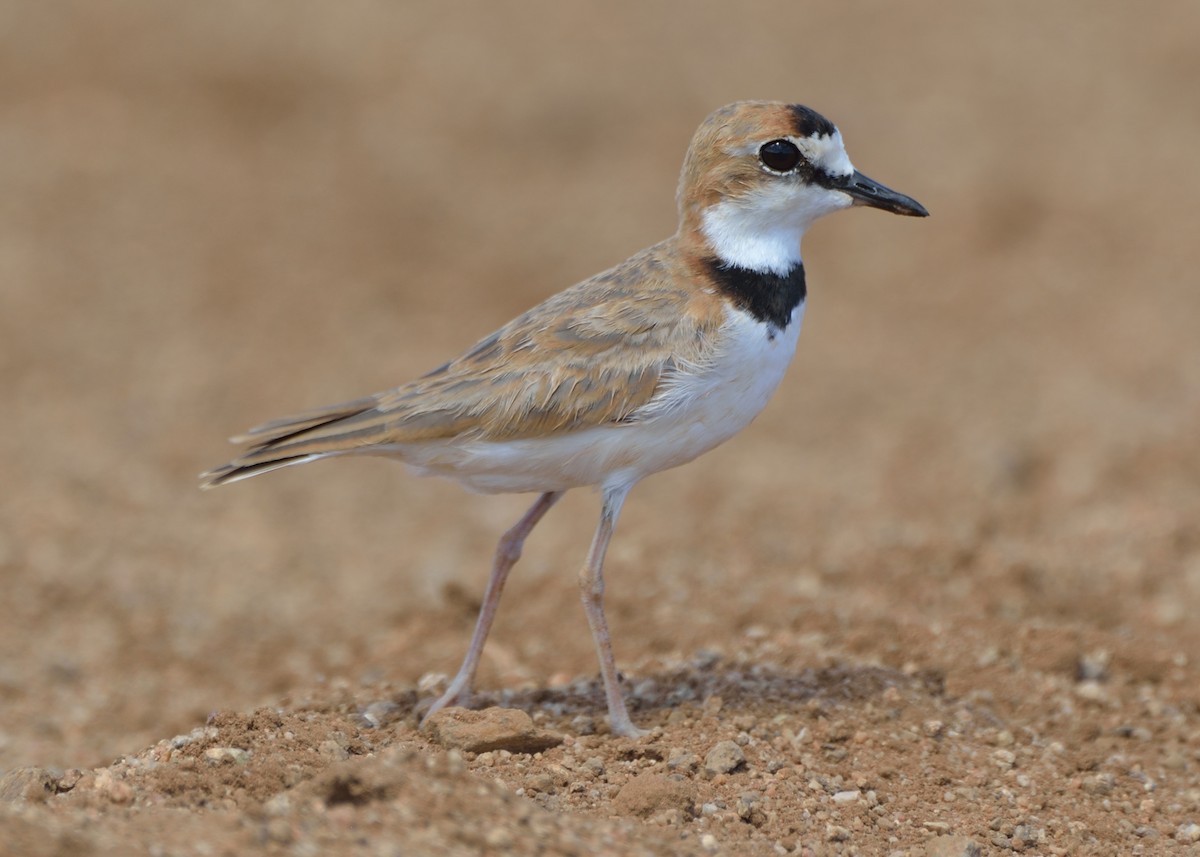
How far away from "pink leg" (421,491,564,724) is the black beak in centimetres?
156

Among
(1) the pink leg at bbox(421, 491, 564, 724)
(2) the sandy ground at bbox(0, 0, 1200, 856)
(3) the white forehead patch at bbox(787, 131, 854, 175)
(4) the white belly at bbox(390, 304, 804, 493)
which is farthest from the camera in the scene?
(1) the pink leg at bbox(421, 491, 564, 724)

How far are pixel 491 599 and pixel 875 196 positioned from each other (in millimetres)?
2123

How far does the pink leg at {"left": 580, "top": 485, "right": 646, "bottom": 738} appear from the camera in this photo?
5.11 m

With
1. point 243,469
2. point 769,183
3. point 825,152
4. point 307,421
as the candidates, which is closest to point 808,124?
point 825,152

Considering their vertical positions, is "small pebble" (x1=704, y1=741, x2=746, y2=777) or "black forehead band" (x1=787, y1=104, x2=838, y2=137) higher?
"black forehead band" (x1=787, y1=104, x2=838, y2=137)

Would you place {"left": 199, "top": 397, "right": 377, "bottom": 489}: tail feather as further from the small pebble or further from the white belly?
the small pebble

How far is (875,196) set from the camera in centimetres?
533

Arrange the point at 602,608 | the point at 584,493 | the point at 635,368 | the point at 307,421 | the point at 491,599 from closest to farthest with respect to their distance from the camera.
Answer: the point at 635,368 < the point at 602,608 < the point at 307,421 < the point at 491,599 < the point at 584,493

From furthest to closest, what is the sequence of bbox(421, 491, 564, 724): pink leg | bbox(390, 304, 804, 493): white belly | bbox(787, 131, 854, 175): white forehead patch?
1. bbox(421, 491, 564, 724): pink leg
2. bbox(787, 131, 854, 175): white forehead patch
3. bbox(390, 304, 804, 493): white belly

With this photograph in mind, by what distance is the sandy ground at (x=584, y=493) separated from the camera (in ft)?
15.5

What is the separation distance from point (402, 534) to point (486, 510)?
661 millimetres

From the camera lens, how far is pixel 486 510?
10.0 meters

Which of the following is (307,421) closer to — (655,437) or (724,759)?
(655,437)

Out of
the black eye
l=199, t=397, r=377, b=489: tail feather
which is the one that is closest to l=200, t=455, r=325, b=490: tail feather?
l=199, t=397, r=377, b=489: tail feather
